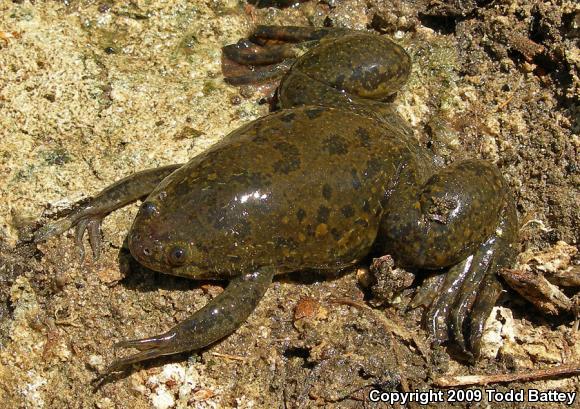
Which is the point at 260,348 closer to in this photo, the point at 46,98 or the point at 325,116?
the point at 325,116

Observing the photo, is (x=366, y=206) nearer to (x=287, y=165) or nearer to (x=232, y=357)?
(x=287, y=165)

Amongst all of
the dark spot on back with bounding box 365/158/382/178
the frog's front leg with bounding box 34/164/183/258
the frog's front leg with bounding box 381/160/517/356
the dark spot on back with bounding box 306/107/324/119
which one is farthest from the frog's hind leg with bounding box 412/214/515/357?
the frog's front leg with bounding box 34/164/183/258

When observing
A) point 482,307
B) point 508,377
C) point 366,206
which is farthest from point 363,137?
point 508,377

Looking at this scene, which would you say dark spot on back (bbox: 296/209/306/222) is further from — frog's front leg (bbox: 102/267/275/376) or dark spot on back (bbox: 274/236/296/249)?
frog's front leg (bbox: 102/267/275/376)

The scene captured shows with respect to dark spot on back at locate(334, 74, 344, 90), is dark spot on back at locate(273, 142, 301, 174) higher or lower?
lower

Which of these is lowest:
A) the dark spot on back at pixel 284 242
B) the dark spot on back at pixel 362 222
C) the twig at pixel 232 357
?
the twig at pixel 232 357

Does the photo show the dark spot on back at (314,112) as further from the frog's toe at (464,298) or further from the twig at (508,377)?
the twig at (508,377)

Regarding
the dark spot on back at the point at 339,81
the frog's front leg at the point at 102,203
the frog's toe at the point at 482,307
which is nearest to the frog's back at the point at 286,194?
the frog's front leg at the point at 102,203

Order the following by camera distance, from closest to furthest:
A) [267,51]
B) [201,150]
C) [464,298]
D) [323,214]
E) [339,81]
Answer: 1. [323,214]
2. [464,298]
3. [339,81]
4. [201,150]
5. [267,51]
